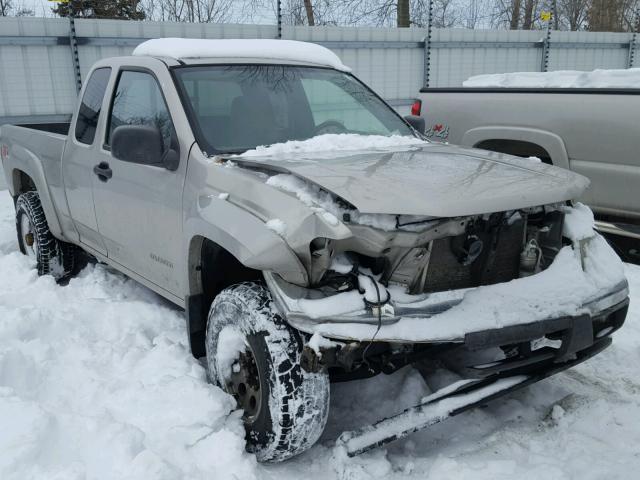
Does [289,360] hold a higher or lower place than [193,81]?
lower

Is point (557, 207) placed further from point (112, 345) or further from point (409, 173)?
point (112, 345)

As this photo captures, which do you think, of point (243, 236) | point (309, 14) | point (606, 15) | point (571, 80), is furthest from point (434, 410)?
point (606, 15)

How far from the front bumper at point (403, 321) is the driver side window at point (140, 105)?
141 centimetres

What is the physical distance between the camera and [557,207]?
10.3 feet

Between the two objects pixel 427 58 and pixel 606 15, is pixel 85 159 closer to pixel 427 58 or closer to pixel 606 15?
pixel 427 58

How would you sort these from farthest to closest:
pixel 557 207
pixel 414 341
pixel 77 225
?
pixel 77 225, pixel 557 207, pixel 414 341

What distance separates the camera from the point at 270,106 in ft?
12.2

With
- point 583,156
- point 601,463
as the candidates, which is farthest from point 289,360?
point 583,156

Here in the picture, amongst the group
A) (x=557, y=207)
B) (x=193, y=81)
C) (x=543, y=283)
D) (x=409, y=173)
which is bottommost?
(x=543, y=283)

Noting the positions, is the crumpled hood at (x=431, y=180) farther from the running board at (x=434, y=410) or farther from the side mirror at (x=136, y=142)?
the running board at (x=434, y=410)

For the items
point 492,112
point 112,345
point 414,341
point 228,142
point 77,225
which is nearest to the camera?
point 414,341

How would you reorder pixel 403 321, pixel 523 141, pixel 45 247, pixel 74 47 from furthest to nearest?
pixel 74 47 → pixel 523 141 → pixel 45 247 → pixel 403 321

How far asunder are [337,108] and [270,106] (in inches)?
21.7

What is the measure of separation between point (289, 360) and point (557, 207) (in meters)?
1.57
